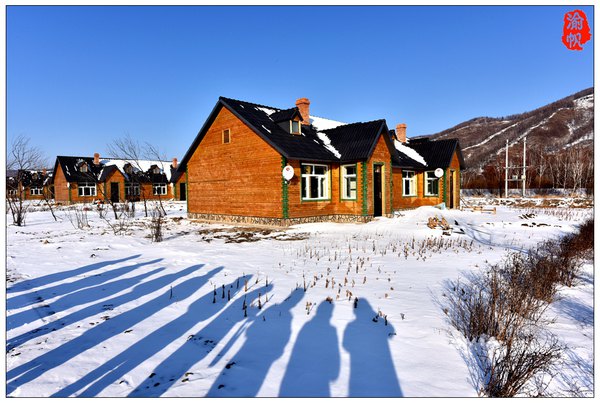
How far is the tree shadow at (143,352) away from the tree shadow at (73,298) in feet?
6.26

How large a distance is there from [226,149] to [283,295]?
14305 mm

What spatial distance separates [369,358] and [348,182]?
15.0 metres

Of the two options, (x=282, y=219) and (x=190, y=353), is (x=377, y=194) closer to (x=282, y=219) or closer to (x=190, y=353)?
(x=282, y=219)

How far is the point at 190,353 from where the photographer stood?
3764 mm

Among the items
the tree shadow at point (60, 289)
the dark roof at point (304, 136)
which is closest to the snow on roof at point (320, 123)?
the dark roof at point (304, 136)

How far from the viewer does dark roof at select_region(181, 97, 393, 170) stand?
53.5 feet

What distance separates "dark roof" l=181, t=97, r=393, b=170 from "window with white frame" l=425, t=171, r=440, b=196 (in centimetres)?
810

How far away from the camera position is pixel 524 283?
5.46 meters

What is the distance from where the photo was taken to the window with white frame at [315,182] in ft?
55.6

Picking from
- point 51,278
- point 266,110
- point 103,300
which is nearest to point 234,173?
point 266,110

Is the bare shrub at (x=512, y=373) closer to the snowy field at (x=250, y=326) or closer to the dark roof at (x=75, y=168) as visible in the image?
the snowy field at (x=250, y=326)

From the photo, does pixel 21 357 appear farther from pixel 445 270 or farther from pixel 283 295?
pixel 445 270

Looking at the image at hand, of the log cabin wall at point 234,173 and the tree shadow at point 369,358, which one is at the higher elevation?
the log cabin wall at point 234,173

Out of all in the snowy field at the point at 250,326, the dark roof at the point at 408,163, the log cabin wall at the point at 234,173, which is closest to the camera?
the snowy field at the point at 250,326
